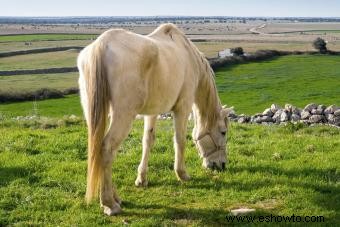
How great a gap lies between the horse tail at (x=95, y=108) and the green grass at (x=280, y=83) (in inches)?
1200

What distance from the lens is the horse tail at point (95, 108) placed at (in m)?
6.08

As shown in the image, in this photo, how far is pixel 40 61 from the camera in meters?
68.4

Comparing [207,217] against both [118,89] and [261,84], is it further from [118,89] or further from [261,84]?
[261,84]

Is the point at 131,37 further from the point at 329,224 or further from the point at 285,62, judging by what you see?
the point at 285,62

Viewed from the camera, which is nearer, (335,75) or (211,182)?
(211,182)

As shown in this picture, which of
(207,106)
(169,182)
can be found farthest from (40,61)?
(169,182)

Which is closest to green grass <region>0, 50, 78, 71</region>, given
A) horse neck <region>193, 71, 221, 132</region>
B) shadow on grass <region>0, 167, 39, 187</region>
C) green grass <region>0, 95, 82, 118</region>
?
green grass <region>0, 95, 82, 118</region>

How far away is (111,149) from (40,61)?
214ft

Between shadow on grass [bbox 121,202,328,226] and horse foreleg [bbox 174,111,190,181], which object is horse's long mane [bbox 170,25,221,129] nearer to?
horse foreleg [bbox 174,111,190,181]

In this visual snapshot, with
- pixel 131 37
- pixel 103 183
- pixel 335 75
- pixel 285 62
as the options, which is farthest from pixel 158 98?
pixel 285 62

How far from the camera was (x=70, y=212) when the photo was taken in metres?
6.49

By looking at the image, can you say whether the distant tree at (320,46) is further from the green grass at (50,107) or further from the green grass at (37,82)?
the green grass at (50,107)

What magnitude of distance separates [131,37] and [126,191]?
2484 millimetres

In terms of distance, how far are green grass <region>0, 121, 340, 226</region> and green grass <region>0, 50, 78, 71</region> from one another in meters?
53.9
